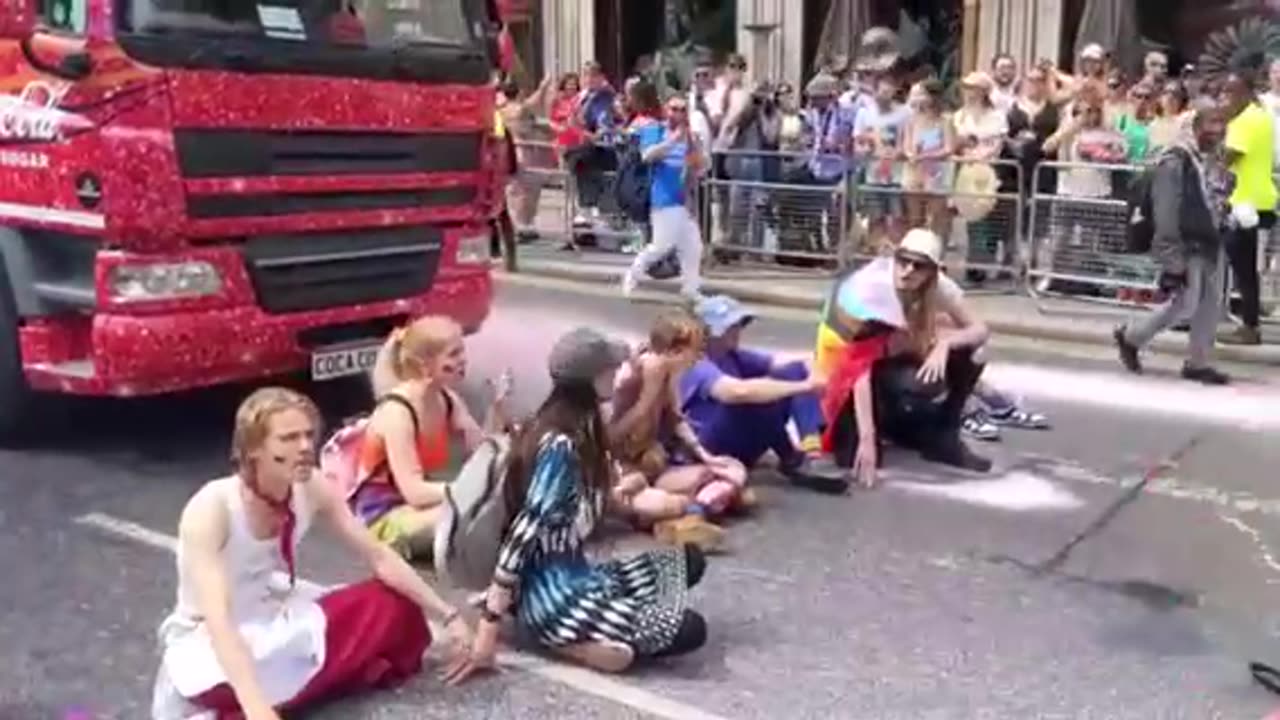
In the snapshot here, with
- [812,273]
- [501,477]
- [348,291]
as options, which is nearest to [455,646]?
[501,477]

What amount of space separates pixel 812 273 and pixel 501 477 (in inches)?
345

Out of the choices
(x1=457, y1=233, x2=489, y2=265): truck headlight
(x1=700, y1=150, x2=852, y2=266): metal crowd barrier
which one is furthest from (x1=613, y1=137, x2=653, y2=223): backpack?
(x1=457, y1=233, x2=489, y2=265): truck headlight

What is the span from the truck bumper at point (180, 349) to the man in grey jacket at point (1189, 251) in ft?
15.4

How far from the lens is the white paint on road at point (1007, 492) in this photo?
7.09m

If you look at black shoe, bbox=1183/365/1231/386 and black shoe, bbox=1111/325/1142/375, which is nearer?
black shoe, bbox=1183/365/1231/386

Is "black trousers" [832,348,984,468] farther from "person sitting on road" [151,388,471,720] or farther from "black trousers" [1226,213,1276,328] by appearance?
"black trousers" [1226,213,1276,328]

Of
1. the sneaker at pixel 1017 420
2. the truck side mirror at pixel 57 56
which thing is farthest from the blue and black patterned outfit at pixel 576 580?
the sneaker at pixel 1017 420

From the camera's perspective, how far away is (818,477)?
23.7ft

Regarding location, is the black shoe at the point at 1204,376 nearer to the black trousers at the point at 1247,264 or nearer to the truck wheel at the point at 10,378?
the black trousers at the point at 1247,264

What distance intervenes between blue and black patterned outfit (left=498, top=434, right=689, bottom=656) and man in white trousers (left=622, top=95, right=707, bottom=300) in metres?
7.18

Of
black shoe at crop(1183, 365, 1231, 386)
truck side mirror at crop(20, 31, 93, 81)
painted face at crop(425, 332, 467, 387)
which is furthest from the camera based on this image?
black shoe at crop(1183, 365, 1231, 386)

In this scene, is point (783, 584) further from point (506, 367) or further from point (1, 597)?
point (506, 367)

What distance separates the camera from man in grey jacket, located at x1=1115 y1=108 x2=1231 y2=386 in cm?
955

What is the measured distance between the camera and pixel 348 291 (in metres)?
7.59
